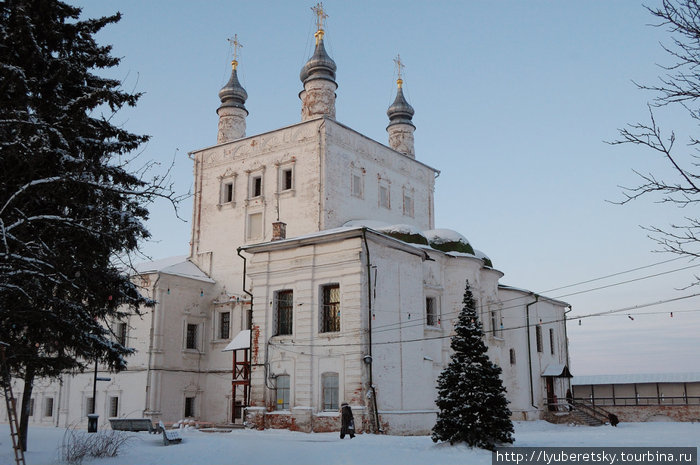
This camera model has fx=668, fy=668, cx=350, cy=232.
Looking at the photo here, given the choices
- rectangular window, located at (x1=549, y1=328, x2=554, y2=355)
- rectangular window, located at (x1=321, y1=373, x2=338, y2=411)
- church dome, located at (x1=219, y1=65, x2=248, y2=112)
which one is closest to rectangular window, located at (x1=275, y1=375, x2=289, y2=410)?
rectangular window, located at (x1=321, y1=373, x2=338, y2=411)

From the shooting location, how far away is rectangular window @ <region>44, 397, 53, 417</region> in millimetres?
31078

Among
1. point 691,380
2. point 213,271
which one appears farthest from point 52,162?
point 691,380

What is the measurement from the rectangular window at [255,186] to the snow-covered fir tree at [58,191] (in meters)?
18.5

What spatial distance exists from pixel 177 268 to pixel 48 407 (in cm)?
889

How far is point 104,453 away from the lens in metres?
12.8

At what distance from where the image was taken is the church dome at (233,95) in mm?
35719

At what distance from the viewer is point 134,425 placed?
1822 cm

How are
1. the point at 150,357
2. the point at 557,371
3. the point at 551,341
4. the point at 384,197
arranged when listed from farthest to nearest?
the point at 551,341, the point at 557,371, the point at 384,197, the point at 150,357

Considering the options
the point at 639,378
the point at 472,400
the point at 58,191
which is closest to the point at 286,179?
the point at 472,400

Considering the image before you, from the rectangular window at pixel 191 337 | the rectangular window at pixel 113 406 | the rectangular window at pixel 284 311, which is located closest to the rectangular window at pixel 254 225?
the rectangular window at pixel 191 337

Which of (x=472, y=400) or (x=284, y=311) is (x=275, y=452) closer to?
(x=472, y=400)

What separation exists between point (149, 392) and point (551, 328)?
71.4 ft

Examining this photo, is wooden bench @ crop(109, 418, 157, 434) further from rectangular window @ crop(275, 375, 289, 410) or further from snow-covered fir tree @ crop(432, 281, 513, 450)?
snow-covered fir tree @ crop(432, 281, 513, 450)

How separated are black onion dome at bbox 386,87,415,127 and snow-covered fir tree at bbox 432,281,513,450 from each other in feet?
75.7
